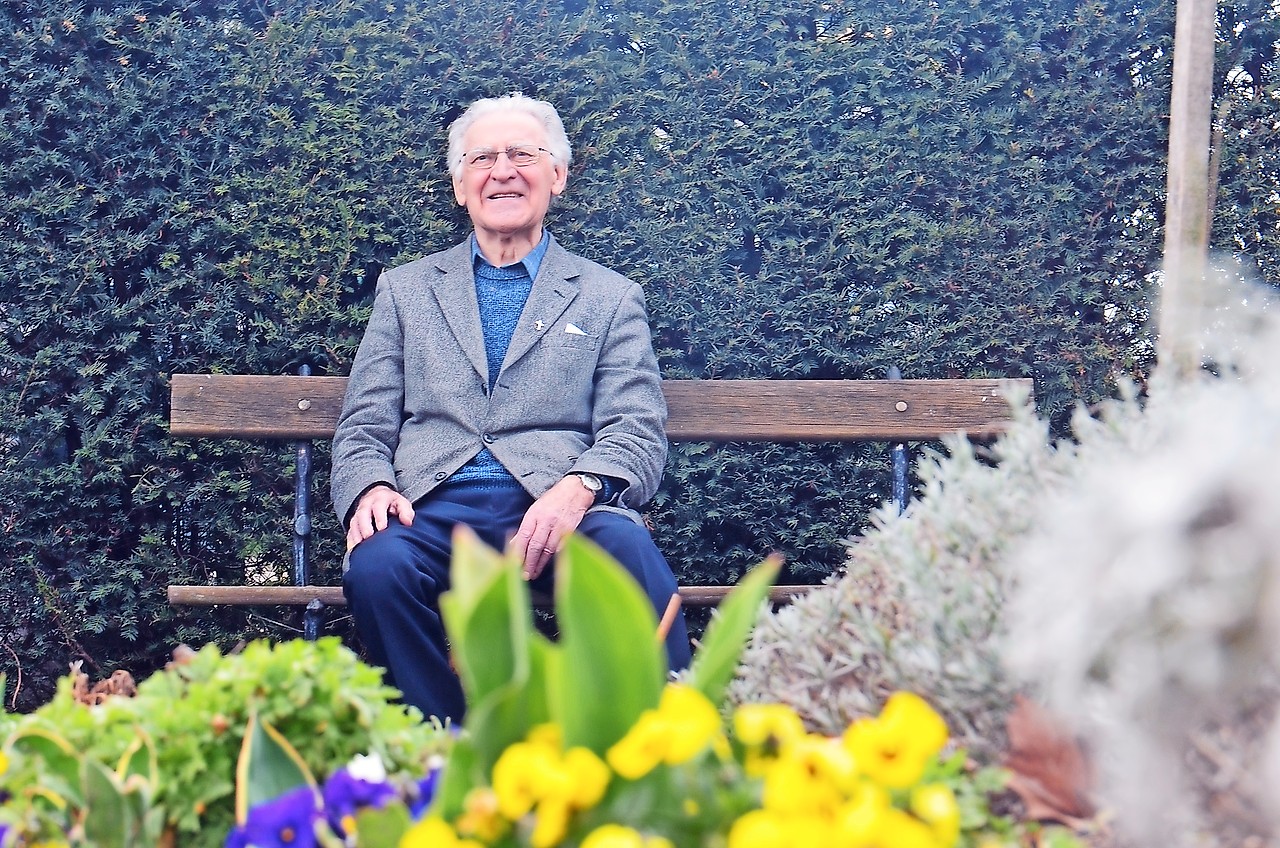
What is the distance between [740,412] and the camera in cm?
373

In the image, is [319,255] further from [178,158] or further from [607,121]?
[607,121]

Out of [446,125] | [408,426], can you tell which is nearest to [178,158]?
[446,125]

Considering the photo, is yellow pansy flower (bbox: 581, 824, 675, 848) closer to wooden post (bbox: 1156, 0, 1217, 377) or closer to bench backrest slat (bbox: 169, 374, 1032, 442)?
wooden post (bbox: 1156, 0, 1217, 377)

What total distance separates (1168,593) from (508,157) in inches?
112

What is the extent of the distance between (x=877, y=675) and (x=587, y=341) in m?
1.95

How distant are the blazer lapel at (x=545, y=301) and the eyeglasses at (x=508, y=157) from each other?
0.28m

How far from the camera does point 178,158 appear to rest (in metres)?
3.83

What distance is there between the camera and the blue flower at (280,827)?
1.39m

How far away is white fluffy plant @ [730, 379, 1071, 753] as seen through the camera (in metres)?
1.58

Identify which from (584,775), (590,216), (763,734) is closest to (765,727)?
(763,734)

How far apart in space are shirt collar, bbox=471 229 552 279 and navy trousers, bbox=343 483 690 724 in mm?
819

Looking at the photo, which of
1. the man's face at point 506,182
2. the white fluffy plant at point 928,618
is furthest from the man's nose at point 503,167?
the white fluffy plant at point 928,618

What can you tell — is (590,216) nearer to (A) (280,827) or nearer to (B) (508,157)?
(B) (508,157)

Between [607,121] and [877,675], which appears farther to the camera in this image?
[607,121]
